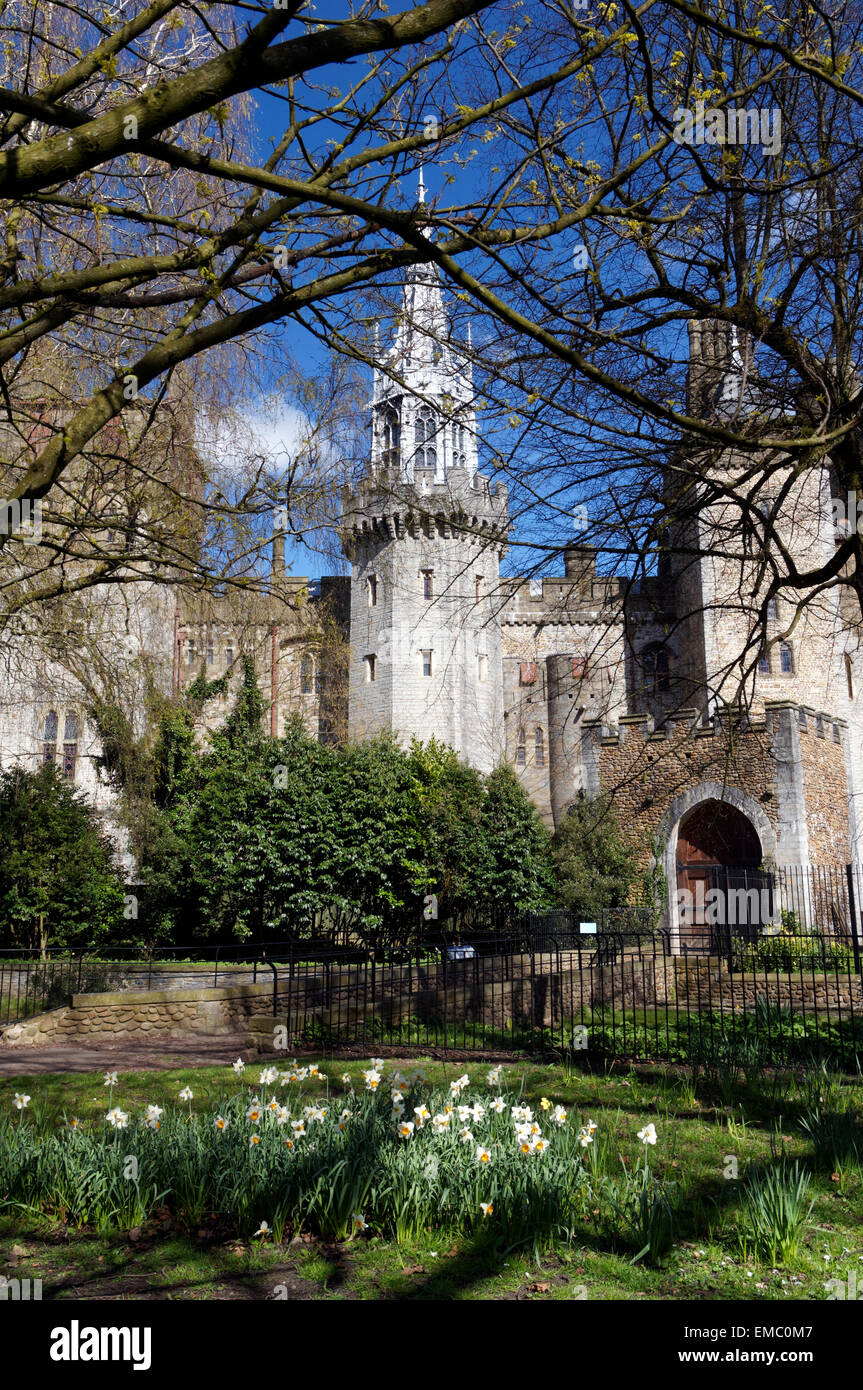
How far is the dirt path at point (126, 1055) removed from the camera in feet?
33.3

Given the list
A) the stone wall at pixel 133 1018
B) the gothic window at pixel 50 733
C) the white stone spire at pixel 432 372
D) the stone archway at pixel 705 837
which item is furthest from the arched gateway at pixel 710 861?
the gothic window at pixel 50 733

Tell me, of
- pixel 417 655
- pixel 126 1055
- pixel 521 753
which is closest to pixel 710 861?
pixel 521 753

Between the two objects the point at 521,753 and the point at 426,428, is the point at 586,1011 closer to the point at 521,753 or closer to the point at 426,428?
the point at 426,428

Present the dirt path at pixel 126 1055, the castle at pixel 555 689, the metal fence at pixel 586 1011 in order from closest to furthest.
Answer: the metal fence at pixel 586 1011, the dirt path at pixel 126 1055, the castle at pixel 555 689

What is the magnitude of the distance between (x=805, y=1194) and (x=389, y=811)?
2014cm

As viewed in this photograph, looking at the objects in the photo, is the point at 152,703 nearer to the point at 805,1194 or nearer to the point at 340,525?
the point at 340,525

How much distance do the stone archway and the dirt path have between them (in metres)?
14.8

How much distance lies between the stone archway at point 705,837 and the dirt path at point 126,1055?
14.8 meters

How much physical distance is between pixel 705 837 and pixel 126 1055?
1777cm

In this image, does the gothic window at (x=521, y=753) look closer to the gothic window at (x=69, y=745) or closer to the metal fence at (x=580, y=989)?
the metal fence at (x=580, y=989)

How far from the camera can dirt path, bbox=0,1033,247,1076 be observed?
1015 centimetres

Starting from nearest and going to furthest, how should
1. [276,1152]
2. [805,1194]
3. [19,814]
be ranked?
[805,1194] < [276,1152] < [19,814]
